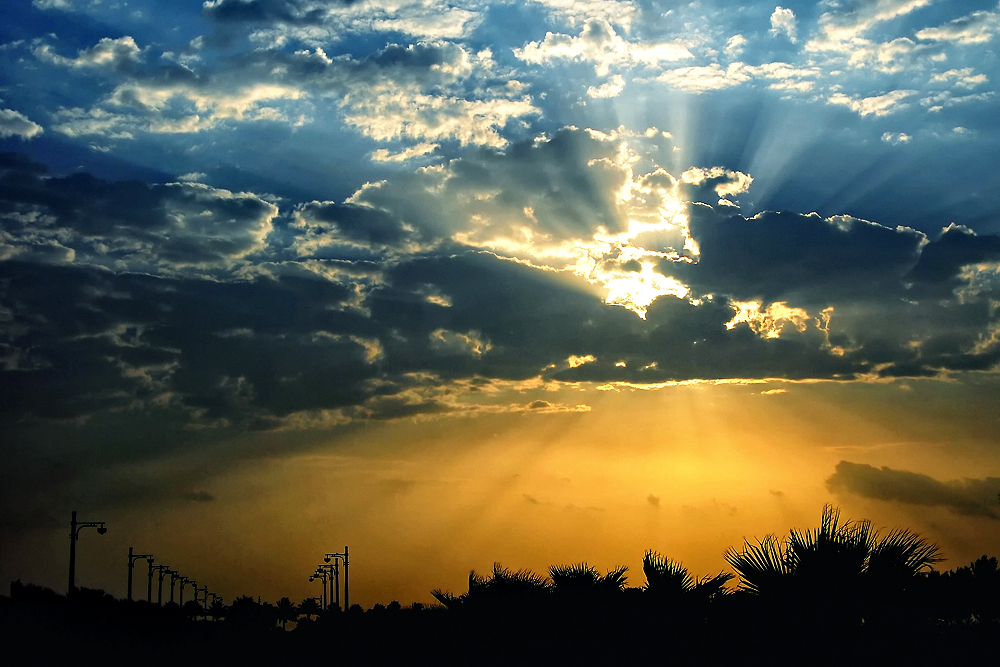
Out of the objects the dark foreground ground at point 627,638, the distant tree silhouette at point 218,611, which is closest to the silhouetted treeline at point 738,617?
the dark foreground ground at point 627,638

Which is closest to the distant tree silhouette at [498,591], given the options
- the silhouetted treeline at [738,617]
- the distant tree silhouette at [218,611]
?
the silhouetted treeline at [738,617]

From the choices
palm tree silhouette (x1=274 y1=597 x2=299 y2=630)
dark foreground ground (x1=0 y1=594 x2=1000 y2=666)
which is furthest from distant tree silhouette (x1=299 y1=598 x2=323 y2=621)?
dark foreground ground (x1=0 y1=594 x2=1000 y2=666)

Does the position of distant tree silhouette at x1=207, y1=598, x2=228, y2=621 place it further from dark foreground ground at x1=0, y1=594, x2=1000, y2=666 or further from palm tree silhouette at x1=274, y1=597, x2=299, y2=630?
dark foreground ground at x1=0, y1=594, x2=1000, y2=666

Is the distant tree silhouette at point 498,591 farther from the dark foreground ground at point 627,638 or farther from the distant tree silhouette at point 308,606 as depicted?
the distant tree silhouette at point 308,606

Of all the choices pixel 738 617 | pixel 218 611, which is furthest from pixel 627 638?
pixel 218 611

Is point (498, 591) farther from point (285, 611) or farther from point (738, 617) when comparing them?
point (285, 611)

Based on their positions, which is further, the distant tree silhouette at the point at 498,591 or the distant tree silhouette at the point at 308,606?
the distant tree silhouette at the point at 308,606

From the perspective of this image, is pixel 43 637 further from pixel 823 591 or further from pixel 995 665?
pixel 995 665

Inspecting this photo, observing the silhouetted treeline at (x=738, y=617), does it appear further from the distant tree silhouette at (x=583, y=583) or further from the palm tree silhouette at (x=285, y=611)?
the palm tree silhouette at (x=285, y=611)

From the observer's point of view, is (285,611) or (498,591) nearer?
(498,591)

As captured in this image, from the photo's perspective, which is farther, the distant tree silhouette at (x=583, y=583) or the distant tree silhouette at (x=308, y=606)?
the distant tree silhouette at (x=308, y=606)

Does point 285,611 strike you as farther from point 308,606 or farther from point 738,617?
point 738,617

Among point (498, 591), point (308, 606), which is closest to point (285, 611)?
point (308, 606)

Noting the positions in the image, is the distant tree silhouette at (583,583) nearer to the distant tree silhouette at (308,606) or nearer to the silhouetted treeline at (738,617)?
the silhouetted treeline at (738,617)
